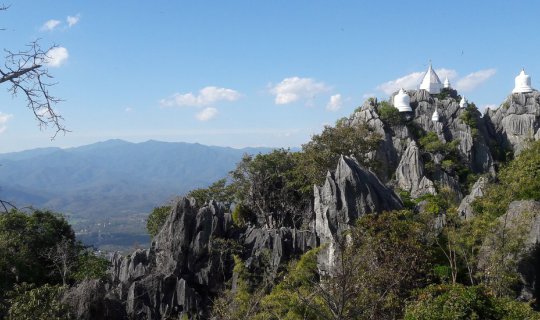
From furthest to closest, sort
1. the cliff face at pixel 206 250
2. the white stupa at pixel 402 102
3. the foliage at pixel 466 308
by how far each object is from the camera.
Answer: the white stupa at pixel 402 102, the cliff face at pixel 206 250, the foliage at pixel 466 308

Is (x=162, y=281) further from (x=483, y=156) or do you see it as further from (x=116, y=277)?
(x=483, y=156)

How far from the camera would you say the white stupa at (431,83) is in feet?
202

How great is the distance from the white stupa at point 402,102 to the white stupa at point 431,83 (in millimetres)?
9294

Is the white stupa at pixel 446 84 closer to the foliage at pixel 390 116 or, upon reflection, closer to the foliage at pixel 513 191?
the foliage at pixel 390 116

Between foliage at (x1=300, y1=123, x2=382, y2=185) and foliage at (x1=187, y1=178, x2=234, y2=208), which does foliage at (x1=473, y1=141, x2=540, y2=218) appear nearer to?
foliage at (x1=300, y1=123, x2=382, y2=185)


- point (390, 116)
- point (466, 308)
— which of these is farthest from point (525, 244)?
point (390, 116)

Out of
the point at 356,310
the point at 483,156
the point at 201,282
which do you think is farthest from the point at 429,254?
the point at 483,156

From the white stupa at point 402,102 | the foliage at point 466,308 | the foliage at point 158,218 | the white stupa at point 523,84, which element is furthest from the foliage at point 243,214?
the white stupa at point 523,84

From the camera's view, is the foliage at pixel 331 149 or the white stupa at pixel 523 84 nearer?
the foliage at pixel 331 149

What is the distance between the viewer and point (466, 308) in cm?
1285

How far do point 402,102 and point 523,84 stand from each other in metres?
17.2

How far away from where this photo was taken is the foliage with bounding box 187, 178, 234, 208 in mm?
37047

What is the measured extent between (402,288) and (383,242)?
1.85 metres

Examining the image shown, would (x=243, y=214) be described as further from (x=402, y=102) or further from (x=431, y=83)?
(x=431, y=83)
